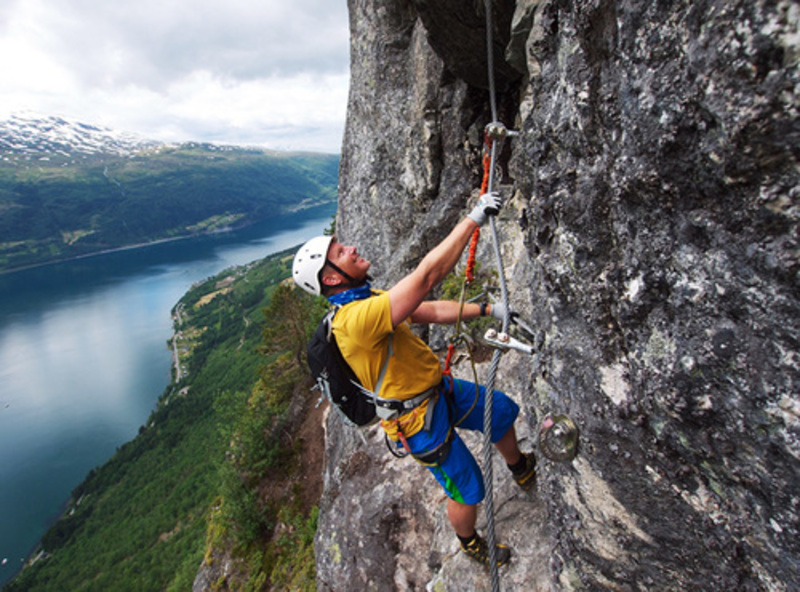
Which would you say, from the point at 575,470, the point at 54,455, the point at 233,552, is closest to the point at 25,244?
the point at 54,455

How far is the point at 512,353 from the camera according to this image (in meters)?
7.07

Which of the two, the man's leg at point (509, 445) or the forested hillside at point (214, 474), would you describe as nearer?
the man's leg at point (509, 445)

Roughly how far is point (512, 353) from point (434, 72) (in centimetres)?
588

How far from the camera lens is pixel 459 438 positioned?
4.14 m

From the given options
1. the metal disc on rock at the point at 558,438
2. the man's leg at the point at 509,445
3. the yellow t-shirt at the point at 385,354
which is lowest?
the man's leg at the point at 509,445

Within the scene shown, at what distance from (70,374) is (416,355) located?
319 ft

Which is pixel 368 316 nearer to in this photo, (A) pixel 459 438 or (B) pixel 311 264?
(B) pixel 311 264

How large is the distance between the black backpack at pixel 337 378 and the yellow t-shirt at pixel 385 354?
88 millimetres

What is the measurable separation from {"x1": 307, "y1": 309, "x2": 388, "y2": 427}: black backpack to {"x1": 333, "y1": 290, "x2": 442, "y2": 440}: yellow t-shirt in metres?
0.09

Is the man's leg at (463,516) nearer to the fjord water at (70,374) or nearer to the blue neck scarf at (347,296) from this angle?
the blue neck scarf at (347,296)

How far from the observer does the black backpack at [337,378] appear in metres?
3.59

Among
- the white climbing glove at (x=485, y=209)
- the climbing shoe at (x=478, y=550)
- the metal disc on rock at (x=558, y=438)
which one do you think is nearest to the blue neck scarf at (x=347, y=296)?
the white climbing glove at (x=485, y=209)

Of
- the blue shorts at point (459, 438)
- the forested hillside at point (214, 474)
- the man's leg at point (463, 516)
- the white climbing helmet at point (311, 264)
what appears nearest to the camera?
the white climbing helmet at point (311, 264)

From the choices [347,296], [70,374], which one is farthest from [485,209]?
[70,374]
